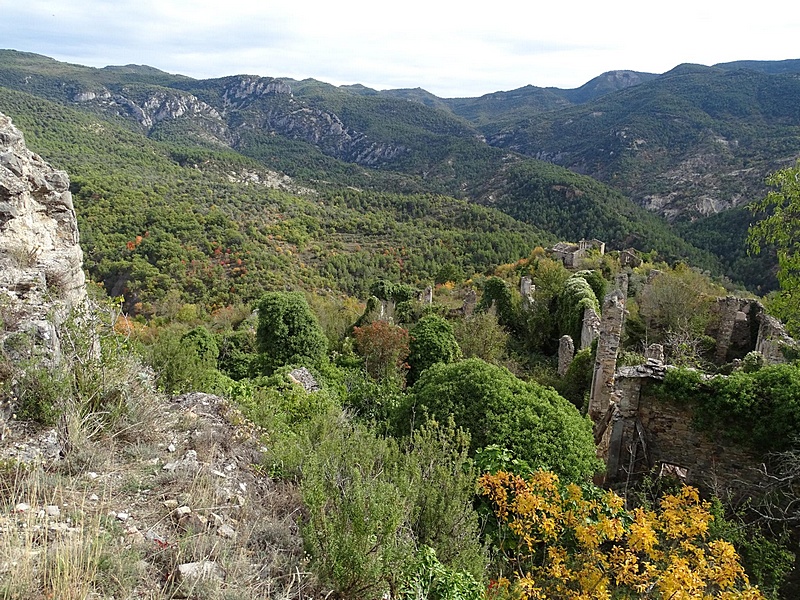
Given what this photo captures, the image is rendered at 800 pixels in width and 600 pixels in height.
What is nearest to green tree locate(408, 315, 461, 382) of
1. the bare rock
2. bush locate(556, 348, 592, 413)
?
bush locate(556, 348, 592, 413)

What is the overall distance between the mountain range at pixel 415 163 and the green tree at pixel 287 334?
25.0 meters

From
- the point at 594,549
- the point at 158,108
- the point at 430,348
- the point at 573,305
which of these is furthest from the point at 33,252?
the point at 158,108

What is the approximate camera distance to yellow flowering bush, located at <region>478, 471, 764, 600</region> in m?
3.84

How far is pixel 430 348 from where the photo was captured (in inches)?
545

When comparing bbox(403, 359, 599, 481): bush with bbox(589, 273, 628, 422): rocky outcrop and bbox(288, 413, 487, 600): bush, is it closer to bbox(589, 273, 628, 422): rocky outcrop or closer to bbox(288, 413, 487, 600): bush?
bbox(288, 413, 487, 600): bush

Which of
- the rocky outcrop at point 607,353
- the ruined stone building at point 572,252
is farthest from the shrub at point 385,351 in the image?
the ruined stone building at point 572,252

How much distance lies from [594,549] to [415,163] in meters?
123

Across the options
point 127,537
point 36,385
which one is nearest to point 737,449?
point 127,537

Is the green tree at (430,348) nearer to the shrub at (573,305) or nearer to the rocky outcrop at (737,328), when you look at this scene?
the shrub at (573,305)

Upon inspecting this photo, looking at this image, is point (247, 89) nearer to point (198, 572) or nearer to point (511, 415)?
point (511, 415)

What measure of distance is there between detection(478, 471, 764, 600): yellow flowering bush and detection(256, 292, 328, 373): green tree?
10.3 metres

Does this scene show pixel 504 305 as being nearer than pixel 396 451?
No

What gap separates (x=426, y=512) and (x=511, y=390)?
2757 millimetres

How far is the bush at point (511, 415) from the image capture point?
578 cm
